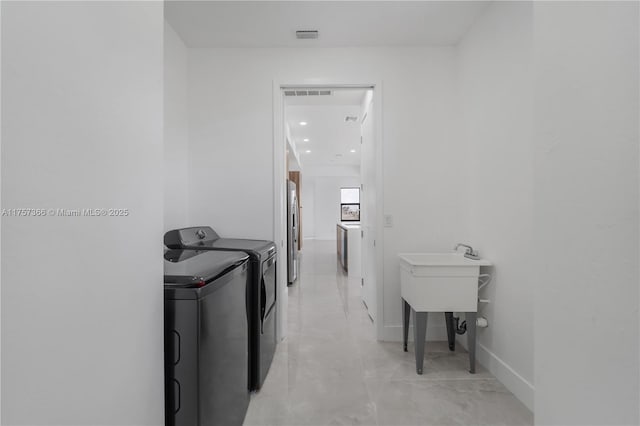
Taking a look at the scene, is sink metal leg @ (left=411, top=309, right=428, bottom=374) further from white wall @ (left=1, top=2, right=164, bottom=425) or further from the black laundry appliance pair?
white wall @ (left=1, top=2, right=164, bottom=425)

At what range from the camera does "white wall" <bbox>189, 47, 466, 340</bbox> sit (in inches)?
105

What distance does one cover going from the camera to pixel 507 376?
195cm

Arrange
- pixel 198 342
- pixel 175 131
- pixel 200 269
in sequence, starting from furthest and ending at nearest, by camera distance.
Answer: pixel 175 131, pixel 200 269, pixel 198 342

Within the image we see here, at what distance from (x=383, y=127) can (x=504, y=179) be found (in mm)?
1091

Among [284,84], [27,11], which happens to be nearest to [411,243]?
[284,84]

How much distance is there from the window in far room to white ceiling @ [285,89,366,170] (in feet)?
11.2

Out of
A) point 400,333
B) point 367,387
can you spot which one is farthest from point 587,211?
point 400,333

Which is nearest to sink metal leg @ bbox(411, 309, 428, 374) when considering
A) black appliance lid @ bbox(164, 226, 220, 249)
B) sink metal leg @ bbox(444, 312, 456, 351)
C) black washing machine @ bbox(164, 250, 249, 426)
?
sink metal leg @ bbox(444, 312, 456, 351)

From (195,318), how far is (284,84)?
222cm

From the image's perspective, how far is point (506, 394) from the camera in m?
1.88

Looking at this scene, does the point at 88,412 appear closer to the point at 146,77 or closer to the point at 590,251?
the point at 146,77

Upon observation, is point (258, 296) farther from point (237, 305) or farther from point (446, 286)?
point (446, 286)
